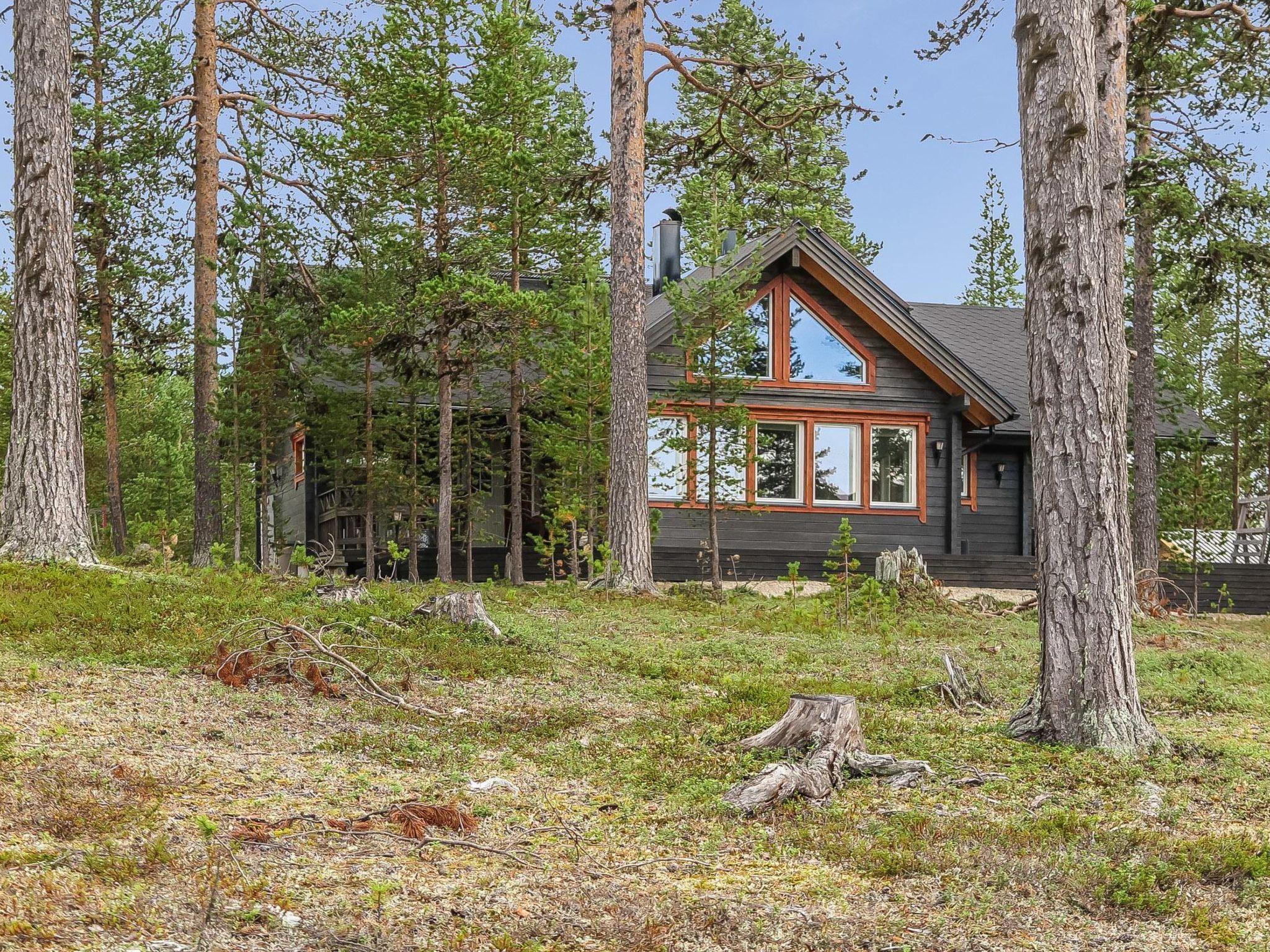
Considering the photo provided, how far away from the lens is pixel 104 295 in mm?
25109

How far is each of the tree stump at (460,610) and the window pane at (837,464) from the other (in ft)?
43.3

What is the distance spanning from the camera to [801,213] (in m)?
34.9

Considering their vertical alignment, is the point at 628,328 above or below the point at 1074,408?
above

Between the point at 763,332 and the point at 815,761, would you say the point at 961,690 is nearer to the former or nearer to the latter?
the point at 815,761

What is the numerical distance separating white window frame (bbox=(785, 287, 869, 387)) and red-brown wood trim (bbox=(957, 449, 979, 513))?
11.0 feet

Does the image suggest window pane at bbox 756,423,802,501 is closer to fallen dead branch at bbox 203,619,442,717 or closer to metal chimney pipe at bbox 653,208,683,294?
metal chimney pipe at bbox 653,208,683,294

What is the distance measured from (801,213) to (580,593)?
21487mm

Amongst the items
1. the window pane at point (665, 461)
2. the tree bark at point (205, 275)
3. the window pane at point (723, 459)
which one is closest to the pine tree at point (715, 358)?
the window pane at point (723, 459)

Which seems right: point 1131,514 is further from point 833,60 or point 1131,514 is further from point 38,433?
point 38,433

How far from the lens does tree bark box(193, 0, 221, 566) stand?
20.1 meters

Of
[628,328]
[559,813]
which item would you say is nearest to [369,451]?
[628,328]

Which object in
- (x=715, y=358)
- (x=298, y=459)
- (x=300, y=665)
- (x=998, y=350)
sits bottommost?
(x=300, y=665)

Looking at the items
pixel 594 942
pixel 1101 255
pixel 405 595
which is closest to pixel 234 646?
pixel 405 595

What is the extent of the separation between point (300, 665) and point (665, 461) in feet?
44.8
